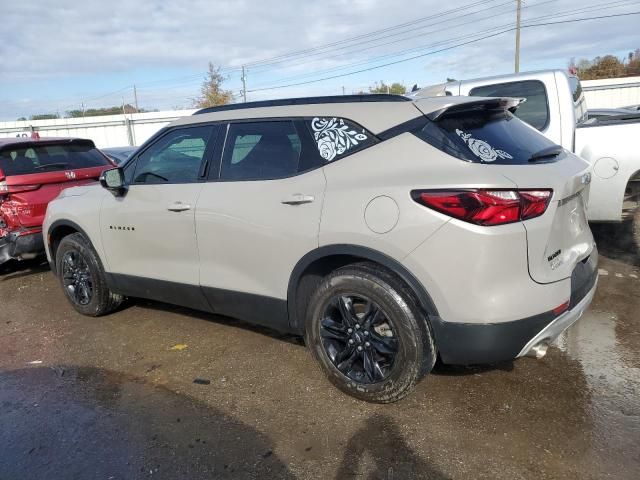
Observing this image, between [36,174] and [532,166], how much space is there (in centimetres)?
571

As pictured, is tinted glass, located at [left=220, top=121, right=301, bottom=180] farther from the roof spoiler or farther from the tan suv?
the roof spoiler

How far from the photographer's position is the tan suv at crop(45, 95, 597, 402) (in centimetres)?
261

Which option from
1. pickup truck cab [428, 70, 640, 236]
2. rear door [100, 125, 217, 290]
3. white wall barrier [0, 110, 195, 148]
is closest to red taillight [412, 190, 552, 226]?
rear door [100, 125, 217, 290]

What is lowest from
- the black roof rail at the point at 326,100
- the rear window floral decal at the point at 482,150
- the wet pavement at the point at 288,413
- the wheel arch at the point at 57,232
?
the wet pavement at the point at 288,413

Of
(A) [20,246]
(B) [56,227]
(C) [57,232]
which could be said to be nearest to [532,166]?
(B) [56,227]

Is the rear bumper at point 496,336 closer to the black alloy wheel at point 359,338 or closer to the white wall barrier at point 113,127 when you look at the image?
the black alloy wheel at point 359,338

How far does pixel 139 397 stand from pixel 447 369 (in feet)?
6.83

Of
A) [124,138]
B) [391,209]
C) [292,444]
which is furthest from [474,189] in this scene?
[124,138]

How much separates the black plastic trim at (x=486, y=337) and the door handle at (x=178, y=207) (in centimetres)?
198

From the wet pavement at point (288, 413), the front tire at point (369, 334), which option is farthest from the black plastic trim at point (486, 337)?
the wet pavement at point (288, 413)

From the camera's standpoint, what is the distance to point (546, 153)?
123 inches

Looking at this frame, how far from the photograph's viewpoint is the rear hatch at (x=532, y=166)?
265 centimetres

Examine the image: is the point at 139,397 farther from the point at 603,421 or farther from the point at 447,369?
the point at 603,421

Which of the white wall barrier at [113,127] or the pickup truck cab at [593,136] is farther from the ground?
the white wall barrier at [113,127]
